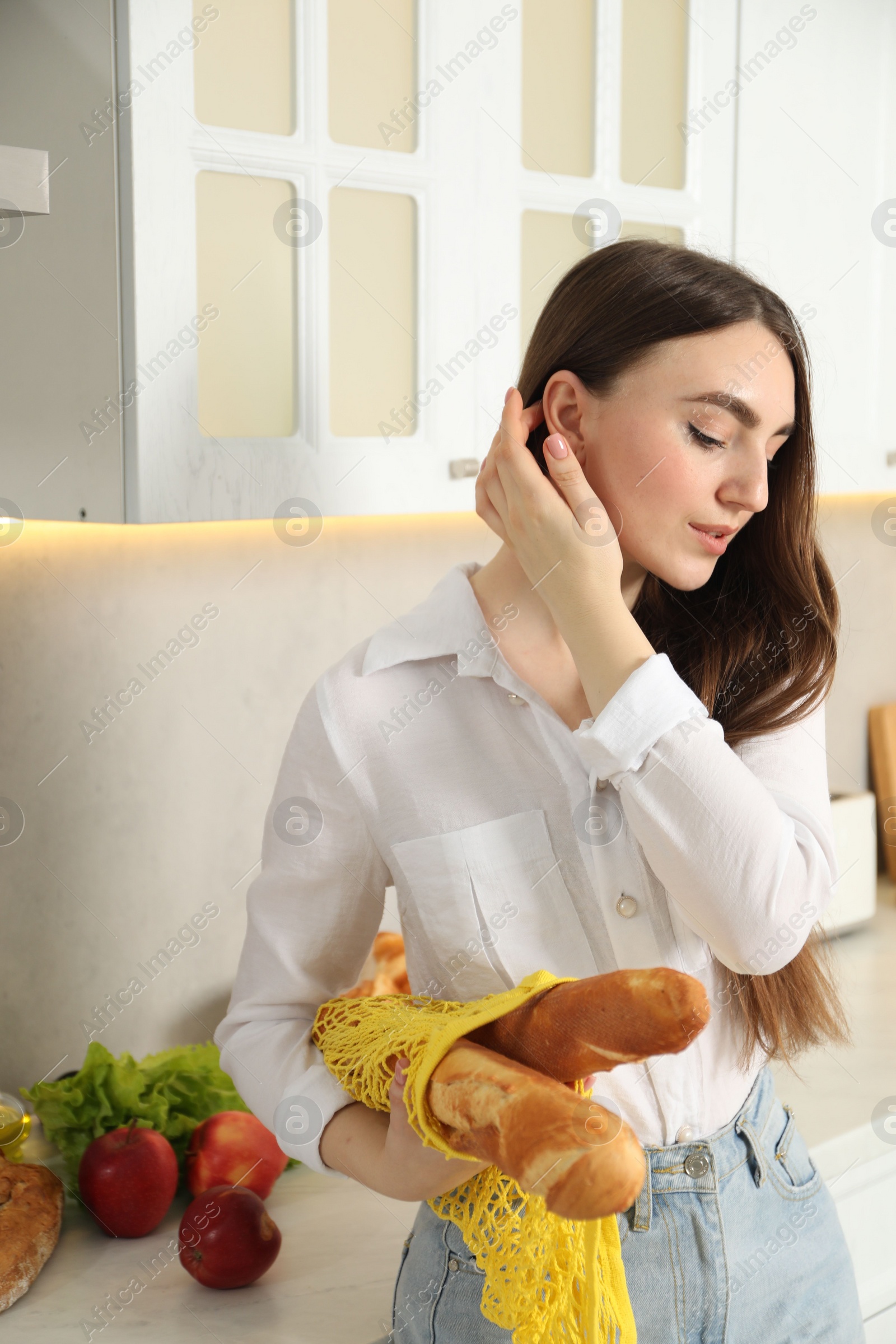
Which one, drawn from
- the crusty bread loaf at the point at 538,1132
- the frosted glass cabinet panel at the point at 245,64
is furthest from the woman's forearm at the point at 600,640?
the frosted glass cabinet panel at the point at 245,64

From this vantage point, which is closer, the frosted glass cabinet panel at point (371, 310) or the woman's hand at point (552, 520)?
the woman's hand at point (552, 520)

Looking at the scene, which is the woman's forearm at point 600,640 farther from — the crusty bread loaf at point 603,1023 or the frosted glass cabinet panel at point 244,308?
the frosted glass cabinet panel at point 244,308

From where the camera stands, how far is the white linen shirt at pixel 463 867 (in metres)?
0.79

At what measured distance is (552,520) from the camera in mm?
790

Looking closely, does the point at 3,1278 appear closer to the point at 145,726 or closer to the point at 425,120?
the point at 145,726

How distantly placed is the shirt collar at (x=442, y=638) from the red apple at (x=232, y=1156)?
59cm

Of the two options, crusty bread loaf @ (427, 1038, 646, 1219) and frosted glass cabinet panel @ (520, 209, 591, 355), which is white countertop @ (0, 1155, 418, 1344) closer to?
crusty bread loaf @ (427, 1038, 646, 1219)

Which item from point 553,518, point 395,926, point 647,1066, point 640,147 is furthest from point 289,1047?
point 640,147

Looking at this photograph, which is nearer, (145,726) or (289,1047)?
(289,1047)

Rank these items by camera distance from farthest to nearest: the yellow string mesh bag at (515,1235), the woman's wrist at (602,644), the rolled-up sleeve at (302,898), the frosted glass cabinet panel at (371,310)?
the frosted glass cabinet panel at (371,310) < the rolled-up sleeve at (302,898) < the woman's wrist at (602,644) < the yellow string mesh bag at (515,1235)

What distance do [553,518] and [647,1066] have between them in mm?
372

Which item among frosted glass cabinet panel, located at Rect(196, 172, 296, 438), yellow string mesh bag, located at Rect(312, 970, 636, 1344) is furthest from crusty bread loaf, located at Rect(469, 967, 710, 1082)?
frosted glass cabinet panel, located at Rect(196, 172, 296, 438)

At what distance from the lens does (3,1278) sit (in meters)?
0.99

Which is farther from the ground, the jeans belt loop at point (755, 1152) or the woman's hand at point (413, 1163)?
the woman's hand at point (413, 1163)
